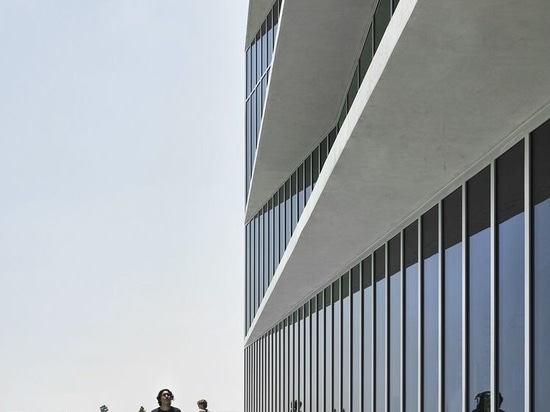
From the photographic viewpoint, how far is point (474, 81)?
11.0 meters

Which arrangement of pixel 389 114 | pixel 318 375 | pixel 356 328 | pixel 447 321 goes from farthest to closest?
pixel 318 375 → pixel 356 328 → pixel 447 321 → pixel 389 114

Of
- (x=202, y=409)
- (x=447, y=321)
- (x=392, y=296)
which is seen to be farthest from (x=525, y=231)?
(x=202, y=409)

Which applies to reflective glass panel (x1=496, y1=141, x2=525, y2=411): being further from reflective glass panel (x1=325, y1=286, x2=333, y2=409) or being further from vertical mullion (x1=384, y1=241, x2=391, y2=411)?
reflective glass panel (x1=325, y1=286, x2=333, y2=409)

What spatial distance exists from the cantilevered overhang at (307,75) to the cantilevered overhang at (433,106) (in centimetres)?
395

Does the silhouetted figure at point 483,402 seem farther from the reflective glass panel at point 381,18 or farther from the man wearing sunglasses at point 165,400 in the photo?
the reflective glass panel at point 381,18

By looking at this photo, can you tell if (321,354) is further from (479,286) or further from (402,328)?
(479,286)

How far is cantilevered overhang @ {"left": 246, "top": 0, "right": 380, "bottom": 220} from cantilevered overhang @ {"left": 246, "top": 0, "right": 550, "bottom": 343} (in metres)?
3.95

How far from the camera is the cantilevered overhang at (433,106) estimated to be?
31.4ft

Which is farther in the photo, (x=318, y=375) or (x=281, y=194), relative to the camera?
(x=281, y=194)

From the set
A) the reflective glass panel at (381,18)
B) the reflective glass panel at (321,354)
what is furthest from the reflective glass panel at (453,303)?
the reflective glass panel at (321,354)

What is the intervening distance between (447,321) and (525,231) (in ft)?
10.3

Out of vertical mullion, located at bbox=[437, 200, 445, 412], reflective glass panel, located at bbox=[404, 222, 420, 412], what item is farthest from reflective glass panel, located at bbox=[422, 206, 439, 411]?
reflective glass panel, located at bbox=[404, 222, 420, 412]

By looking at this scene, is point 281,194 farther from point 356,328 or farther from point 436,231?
point 436,231

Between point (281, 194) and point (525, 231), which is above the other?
point (281, 194)
